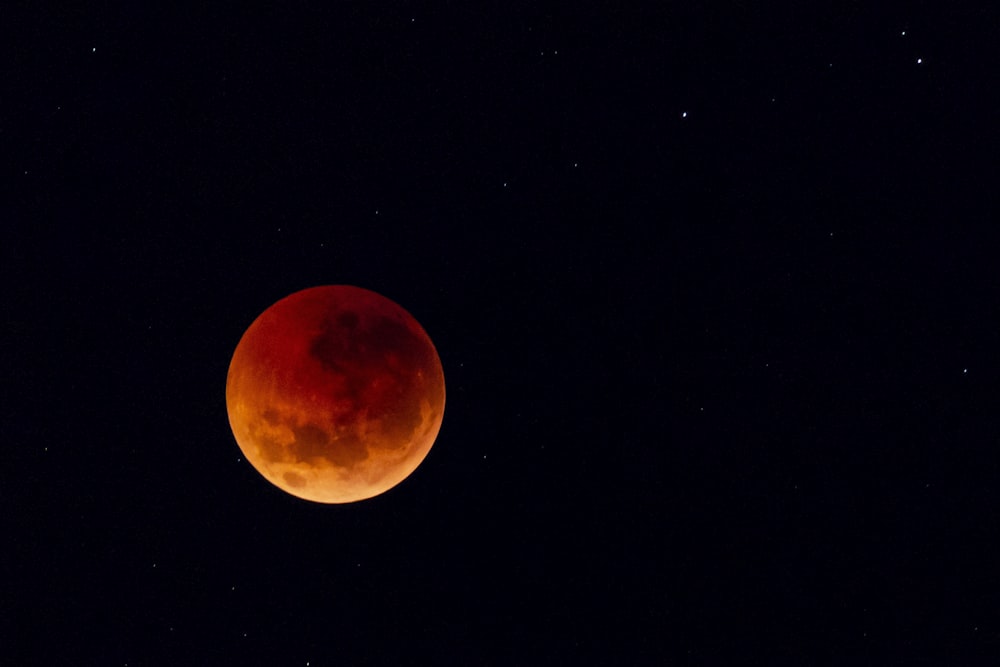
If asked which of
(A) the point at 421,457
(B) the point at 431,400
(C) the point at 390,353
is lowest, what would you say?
(A) the point at 421,457

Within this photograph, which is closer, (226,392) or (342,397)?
(342,397)

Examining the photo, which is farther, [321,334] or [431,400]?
[431,400]

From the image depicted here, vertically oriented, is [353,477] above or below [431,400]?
below

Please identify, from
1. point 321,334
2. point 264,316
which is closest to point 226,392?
point 264,316

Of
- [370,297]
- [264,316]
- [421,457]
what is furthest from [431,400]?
[264,316]

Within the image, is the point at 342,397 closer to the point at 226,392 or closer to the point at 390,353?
the point at 390,353

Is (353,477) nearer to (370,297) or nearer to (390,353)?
(390,353)
